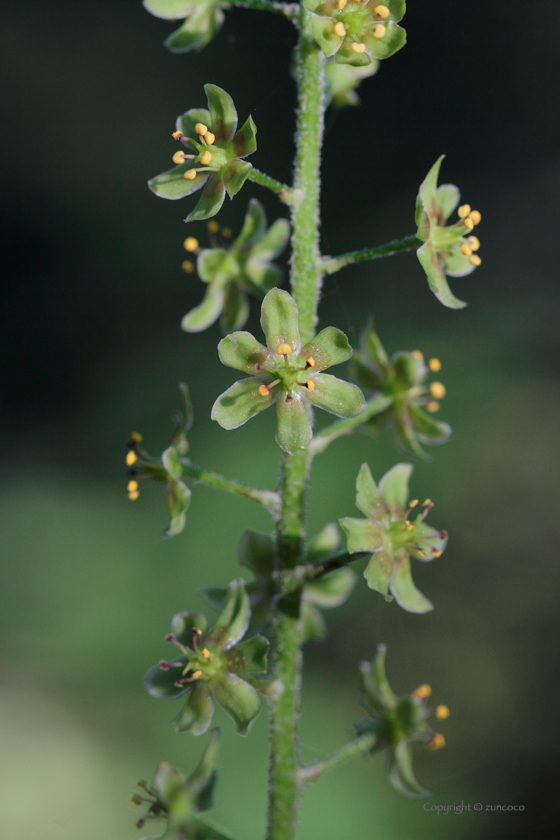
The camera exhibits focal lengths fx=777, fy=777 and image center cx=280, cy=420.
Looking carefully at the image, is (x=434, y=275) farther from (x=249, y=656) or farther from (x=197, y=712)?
(x=197, y=712)

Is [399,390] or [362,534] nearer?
[362,534]

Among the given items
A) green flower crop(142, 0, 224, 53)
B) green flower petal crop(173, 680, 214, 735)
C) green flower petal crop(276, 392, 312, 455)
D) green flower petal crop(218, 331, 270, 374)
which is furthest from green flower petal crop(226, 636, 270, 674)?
green flower crop(142, 0, 224, 53)

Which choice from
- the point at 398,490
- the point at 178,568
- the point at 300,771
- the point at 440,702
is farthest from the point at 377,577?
the point at 440,702

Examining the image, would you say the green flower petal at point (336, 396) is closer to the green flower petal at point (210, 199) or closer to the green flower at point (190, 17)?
the green flower petal at point (210, 199)

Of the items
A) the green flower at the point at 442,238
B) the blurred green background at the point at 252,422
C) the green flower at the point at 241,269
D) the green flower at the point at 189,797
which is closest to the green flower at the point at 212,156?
the green flower at the point at 241,269

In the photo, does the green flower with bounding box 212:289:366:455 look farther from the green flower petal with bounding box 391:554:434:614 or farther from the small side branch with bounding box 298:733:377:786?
the small side branch with bounding box 298:733:377:786

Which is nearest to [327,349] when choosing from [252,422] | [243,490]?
[243,490]
